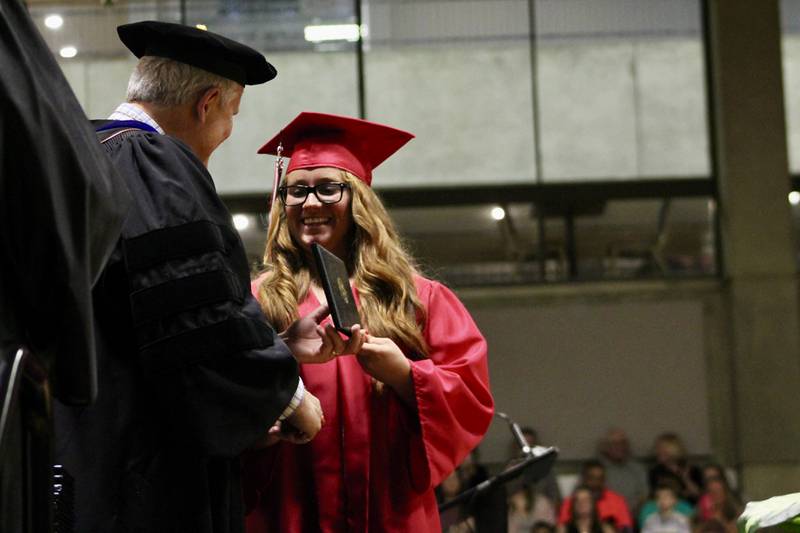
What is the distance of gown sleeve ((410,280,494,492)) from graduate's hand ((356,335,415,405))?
31mm

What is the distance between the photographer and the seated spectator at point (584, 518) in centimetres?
913

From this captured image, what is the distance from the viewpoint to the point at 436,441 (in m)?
3.37

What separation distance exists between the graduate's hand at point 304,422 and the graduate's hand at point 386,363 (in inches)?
12.1

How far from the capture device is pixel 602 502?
32.8 ft

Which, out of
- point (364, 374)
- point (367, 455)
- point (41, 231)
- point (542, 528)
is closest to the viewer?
Result: point (41, 231)

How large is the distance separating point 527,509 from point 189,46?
287 inches

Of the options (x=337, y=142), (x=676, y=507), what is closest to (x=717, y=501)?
(x=676, y=507)

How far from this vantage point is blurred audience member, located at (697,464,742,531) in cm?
925

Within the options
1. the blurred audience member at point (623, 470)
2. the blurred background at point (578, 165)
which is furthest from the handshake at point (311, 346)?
the blurred background at point (578, 165)

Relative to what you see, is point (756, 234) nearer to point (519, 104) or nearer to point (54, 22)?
point (519, 104)

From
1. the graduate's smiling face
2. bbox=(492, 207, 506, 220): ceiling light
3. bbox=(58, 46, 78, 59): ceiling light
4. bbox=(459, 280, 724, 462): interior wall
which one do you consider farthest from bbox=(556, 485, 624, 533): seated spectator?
bbox=(58, 46, 78, 59): ceiling light

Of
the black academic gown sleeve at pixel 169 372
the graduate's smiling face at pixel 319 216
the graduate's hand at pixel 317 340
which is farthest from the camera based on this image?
the graduate's smiling face at pixel 319 216

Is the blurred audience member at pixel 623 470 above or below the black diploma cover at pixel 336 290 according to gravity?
below

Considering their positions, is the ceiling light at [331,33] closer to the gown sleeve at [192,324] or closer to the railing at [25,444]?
the gown sleeve at [192,324]
